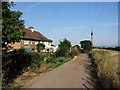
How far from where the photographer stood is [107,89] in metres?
4.05

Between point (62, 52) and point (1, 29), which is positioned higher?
point (1, 29)

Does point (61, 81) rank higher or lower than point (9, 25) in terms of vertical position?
lower

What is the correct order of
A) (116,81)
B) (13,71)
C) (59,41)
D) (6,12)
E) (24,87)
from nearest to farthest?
(6,12) → (116,81) → (24,87) → (13,71) → (59,41)

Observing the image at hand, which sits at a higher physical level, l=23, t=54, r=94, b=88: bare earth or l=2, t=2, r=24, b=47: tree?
l=2, t=2, r=24, b=47: tree

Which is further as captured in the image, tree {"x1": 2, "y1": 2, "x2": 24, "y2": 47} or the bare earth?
the bare earth

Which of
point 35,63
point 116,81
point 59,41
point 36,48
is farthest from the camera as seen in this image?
point 36,48

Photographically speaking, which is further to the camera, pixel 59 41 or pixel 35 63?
pixel 59 41

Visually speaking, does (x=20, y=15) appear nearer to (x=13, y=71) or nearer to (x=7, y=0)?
(x=7, y=0)

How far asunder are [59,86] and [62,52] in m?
12.7

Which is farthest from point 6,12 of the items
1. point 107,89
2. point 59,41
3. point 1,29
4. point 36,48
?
point 36,48

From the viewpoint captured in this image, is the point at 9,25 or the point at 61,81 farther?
the point at 61,81

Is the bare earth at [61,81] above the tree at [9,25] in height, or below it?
below

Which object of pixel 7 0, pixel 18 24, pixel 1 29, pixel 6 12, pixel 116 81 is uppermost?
pixel 7 0

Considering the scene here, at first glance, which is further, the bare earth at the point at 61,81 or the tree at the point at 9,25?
the bare earth at the point at 61,81
